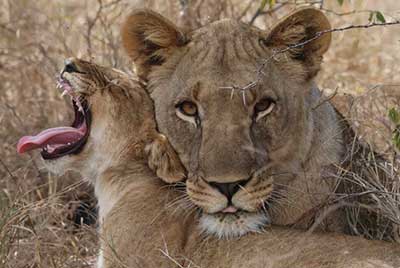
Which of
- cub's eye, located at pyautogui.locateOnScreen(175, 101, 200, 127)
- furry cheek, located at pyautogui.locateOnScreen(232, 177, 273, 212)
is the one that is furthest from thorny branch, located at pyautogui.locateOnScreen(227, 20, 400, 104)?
furry cheek, located at pyautogui.locateOnScreen(232, 177, 273, 212)

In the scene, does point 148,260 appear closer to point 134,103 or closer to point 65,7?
point 134,103

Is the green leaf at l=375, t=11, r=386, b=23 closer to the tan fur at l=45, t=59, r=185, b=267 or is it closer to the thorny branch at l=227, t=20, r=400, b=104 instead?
the thorny branch at l=227, t=20, r=400, b=104

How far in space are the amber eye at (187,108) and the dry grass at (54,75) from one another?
0.78 meters

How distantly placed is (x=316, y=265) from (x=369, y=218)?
0.85 m

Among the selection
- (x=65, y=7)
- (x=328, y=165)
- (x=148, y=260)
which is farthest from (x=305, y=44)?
Answer: (x=65, y=7)

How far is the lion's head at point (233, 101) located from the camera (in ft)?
11.9

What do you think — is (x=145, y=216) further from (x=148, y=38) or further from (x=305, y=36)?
(x=305, y=36)

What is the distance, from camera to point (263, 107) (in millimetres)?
3859

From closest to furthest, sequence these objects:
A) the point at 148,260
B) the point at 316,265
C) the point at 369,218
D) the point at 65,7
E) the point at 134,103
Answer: the point at 316,265
the point at 148,260
the point at 134,103
the point at 369,218
the point at 65,7

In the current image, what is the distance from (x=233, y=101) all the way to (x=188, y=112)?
20cm

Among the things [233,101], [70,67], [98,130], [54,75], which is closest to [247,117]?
[233,101]

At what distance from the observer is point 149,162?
3.89m

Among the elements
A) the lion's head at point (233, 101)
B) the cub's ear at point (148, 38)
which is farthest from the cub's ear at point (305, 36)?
the cub's ear at point (148, 38)

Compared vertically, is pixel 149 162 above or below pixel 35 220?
above
